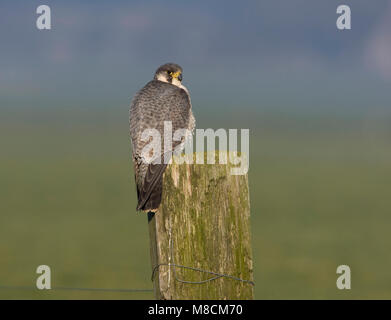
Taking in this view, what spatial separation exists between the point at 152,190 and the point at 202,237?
50cm

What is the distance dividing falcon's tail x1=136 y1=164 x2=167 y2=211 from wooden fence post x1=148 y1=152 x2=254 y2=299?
0.12 m

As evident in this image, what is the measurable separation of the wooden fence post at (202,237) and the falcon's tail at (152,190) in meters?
0.12

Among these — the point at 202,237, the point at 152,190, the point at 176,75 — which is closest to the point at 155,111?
the point at 176,75

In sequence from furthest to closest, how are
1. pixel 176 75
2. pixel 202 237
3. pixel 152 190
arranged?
pixel 176 75 < pixel 152 190 < pixel 202 237

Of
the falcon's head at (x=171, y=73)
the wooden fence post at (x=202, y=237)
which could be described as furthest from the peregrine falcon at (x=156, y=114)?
the wooden fence post at (x=202, y=237)

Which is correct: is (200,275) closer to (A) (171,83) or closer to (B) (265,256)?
(A) (171,83)

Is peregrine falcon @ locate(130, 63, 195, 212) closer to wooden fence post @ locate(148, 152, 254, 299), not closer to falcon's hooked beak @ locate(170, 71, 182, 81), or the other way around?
falcon's hooked beak @ locate(170, 71, 182, 81)

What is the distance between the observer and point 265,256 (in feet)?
61.0

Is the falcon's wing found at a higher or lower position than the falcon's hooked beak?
lower

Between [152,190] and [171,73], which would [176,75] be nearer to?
[171,73]

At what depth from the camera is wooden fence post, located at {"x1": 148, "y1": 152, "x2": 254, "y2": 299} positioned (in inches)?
155

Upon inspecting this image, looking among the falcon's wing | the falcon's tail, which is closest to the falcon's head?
the falcon's wing

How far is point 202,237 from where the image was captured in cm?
394

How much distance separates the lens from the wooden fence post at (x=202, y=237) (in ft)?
12.9
